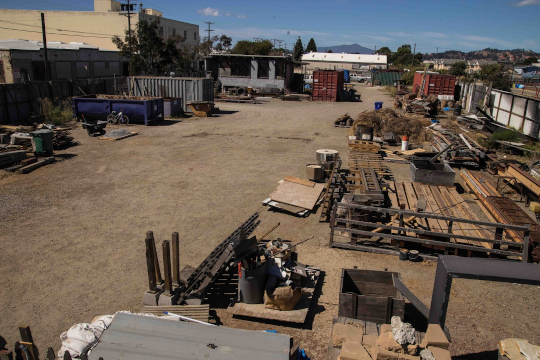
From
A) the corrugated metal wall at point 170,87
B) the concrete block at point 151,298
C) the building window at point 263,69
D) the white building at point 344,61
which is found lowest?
the concrete block at point 151,298

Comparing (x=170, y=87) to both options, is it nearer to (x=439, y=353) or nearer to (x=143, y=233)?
(x=143, y=233)

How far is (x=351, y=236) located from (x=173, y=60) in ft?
104

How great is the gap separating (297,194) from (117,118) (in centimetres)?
1452

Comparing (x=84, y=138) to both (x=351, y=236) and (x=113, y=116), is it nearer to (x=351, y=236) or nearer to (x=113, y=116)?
(x=113, y=116)

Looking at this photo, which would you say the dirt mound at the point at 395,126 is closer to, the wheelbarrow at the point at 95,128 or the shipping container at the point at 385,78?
the wheelbarrow at the point at 95,128

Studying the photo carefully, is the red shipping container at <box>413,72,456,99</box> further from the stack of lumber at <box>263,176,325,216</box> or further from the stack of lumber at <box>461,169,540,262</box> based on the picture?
the stack of lumber at <box>263,176,325,216</box>

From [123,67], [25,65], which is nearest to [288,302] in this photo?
[25,65]

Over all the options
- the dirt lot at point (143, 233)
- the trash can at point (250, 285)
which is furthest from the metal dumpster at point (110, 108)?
the trash can at point (250, 285)

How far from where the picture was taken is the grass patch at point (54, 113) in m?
20.7

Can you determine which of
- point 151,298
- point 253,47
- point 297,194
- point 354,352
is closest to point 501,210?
point 297,194

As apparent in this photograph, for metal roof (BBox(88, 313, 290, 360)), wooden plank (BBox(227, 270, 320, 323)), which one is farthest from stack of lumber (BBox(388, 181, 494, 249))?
metal roof (BBox(88, 313, 290, 360))

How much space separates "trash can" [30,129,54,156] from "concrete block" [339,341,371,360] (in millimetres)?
14301

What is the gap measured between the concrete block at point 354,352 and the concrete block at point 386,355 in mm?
110

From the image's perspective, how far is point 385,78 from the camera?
6181 cm
